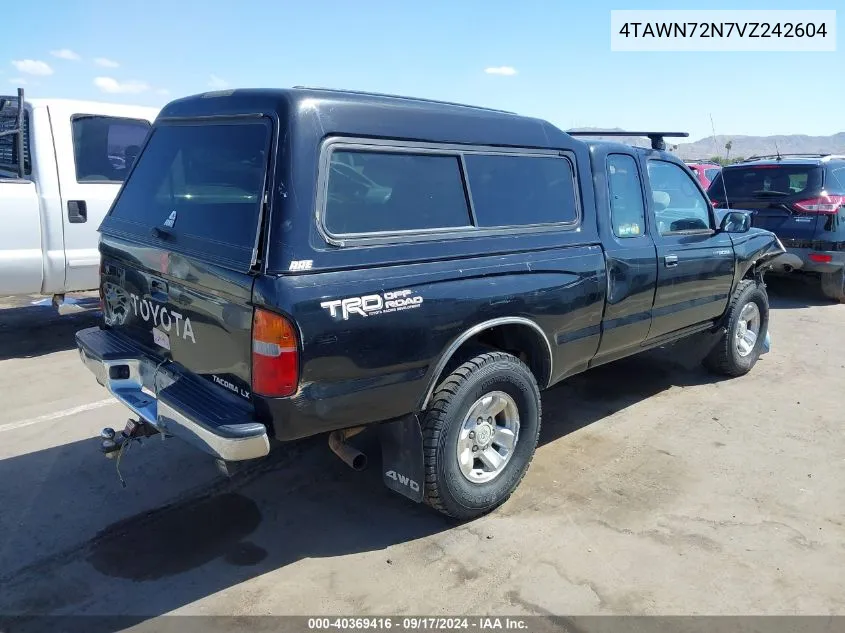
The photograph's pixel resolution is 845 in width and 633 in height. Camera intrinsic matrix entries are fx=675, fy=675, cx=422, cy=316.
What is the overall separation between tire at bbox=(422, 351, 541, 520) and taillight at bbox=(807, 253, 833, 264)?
670 cm

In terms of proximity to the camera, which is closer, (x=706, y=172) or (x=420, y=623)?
(x=420, y=623)

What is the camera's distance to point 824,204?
337 inches

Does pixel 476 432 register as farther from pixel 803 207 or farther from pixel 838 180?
pixel 838 180

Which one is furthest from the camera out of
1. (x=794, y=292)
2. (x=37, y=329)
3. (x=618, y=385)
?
(x=794, y=292)

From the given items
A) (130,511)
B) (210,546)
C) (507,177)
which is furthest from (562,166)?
(130,511)

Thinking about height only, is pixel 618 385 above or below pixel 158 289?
below

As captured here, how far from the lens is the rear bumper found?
267cm

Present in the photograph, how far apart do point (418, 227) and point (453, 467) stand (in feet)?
3.87

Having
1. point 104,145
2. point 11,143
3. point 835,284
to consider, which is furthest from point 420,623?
point 835,284

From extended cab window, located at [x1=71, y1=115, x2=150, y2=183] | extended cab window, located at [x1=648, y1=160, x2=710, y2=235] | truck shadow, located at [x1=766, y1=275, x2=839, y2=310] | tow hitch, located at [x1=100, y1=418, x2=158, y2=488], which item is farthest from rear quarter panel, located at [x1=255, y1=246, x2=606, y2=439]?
truck shadow, located at [x1=766, y1=275, x2=839, y2=310]

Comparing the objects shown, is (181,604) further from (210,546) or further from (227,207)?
(227,207)

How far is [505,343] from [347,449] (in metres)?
1.07

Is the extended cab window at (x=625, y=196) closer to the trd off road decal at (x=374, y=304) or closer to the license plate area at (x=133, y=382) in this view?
the trd off road decal at (x=374, y=304)

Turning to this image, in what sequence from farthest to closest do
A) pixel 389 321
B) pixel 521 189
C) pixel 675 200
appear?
pixel 675 200
pixel 521 189
pixel 389 321
